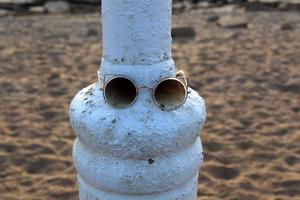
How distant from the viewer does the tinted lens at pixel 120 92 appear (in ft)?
6.55

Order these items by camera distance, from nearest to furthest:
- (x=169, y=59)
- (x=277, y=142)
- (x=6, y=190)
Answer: (x=169, y=59) → (x=6, y=190) → (x=277, y=142)

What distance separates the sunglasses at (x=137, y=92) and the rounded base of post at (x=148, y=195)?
1.16 feet

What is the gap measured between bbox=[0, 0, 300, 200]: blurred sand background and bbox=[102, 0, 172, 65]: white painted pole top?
253 cm

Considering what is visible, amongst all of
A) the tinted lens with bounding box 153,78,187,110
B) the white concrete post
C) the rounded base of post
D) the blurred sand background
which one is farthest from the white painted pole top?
the blurred sand background

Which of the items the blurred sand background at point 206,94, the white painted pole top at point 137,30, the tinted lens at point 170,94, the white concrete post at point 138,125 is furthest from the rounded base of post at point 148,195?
the blurred sand background at point 206,94

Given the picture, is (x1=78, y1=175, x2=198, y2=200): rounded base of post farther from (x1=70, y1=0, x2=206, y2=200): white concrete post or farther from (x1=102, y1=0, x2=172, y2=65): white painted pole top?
(x1=102, y1=0, x2=172, y2=65): white painted pole top

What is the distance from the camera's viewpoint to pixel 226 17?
32.1ft

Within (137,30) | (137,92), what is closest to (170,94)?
(137,92)

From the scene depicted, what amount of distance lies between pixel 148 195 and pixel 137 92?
42 cm

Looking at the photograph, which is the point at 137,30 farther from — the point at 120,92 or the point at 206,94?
the point at 206,94

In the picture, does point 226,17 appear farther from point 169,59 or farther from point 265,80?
point 169,59

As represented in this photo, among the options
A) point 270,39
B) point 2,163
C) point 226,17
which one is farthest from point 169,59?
point 226,17

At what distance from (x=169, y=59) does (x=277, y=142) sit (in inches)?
131

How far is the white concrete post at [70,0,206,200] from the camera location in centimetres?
196
